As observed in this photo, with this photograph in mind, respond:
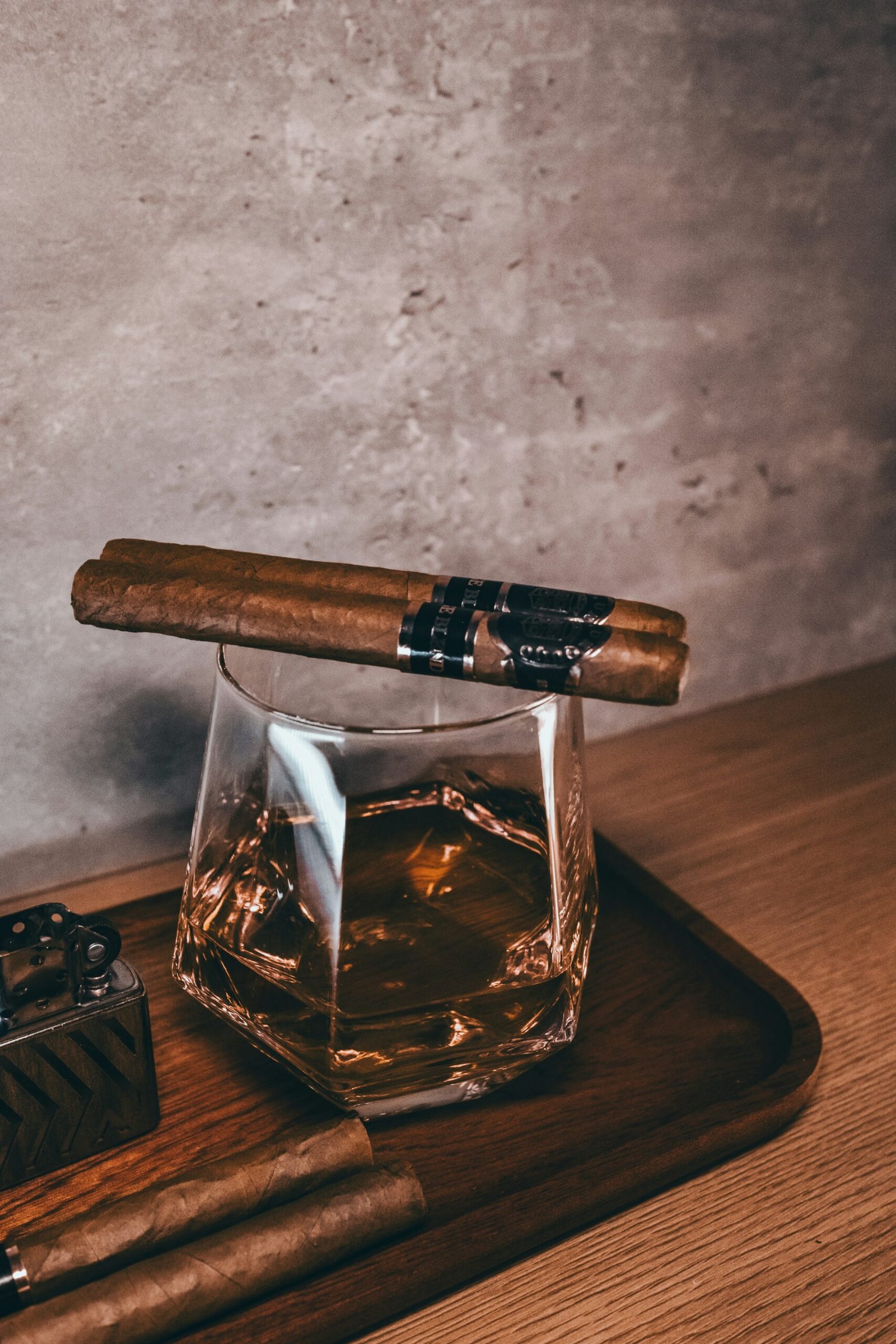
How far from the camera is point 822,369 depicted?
1.25 meters

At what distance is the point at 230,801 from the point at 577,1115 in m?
0.31

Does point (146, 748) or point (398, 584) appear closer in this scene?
point (398, 584)

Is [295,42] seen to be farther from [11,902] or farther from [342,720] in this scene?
[11,902]

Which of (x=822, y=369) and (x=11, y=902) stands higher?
(x=822, y=369)

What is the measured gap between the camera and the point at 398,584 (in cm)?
68

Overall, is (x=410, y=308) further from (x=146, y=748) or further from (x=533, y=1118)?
(x=533, y=1118)

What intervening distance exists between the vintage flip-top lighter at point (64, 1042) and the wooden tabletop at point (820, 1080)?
0.22 metres

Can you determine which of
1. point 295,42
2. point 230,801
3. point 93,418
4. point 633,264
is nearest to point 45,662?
point 93,418

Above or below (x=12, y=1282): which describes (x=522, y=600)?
above

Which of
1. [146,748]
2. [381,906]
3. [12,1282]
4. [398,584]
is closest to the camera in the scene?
[12,1282]

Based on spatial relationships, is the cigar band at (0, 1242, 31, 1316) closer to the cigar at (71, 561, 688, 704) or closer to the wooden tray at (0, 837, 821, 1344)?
the wooden tray at (0, 837, 821, 1344)

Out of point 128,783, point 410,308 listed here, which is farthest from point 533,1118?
point 410,308

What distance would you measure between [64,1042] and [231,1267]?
162mm

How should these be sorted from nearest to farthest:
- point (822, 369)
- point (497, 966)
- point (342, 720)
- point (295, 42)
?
point (497, 966) < point (295, 42) < point (342, 720) < point (822, 369)
